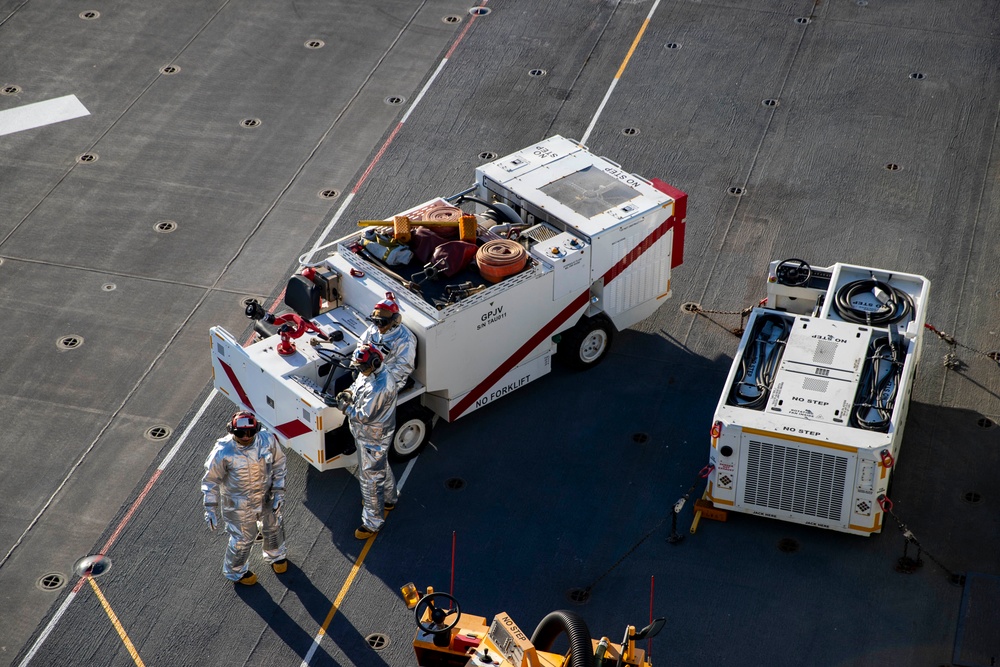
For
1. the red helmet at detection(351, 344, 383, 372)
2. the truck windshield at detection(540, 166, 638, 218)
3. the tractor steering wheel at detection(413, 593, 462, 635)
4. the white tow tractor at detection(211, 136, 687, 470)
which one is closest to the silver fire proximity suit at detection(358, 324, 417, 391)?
the red helmet at detection(351, 344, 383, 372)

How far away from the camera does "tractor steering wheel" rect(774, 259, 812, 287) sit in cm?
1390

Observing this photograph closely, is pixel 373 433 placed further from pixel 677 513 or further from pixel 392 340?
pixel 677 513

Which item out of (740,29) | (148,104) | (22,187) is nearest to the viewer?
(22,187)

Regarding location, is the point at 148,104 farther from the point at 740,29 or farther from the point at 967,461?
the point at 967,461

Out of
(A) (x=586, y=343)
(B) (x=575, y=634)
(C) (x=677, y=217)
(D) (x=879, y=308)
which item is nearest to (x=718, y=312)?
(C) (x=677, y=217)

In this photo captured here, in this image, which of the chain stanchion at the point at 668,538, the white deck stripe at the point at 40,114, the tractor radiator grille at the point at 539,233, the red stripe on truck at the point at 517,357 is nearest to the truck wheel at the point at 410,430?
the red stripe on truck at the point at 517,357

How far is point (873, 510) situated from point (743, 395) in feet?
5.18

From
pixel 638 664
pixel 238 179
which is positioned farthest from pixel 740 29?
pixel 638 664

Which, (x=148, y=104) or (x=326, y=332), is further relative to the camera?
(x=148, y=104)

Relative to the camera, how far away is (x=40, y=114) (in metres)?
19.2

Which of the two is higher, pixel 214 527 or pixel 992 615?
pixel 214 527

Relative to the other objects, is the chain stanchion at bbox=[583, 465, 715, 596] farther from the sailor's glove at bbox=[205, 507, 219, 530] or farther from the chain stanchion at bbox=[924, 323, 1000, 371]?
the chain stanchion at bbox=[924, 323, 1000, 371]

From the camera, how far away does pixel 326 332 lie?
13109 mm

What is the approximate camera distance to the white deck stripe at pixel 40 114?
18.9 m
